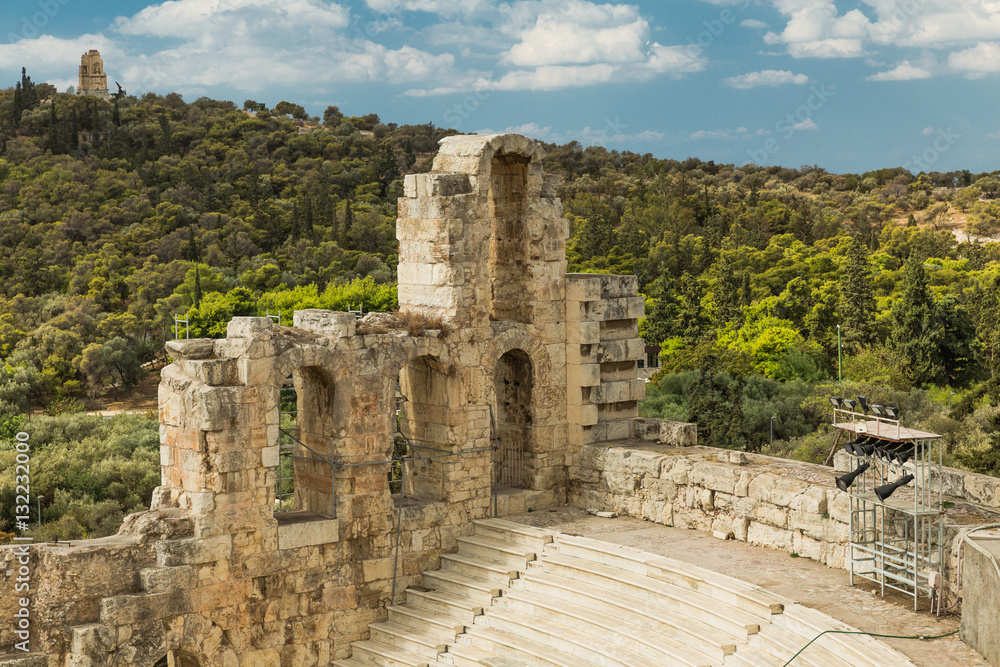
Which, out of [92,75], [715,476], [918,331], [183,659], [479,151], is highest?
[92,75]

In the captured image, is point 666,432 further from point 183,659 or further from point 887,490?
point 183,659

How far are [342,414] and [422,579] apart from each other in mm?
3072

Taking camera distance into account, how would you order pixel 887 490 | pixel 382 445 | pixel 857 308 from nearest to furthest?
pixel 887 490, pixel 382 445, pixel 857 308

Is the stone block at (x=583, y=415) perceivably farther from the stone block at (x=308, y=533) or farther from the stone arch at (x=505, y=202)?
the stone block at (x=308, y=533)

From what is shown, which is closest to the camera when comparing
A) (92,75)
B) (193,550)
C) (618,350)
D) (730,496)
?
(193,550)

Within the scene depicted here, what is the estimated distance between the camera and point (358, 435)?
16547 mm

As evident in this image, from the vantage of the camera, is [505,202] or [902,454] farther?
[505,202]

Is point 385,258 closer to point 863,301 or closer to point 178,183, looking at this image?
point 178,183

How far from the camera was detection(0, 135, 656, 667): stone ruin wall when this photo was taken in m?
14.7

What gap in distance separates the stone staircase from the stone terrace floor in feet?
1.20

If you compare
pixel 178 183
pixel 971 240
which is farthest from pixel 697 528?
pixel 971 240

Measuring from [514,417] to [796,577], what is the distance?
656 centimetres

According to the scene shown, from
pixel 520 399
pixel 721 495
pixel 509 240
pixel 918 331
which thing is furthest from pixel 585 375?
pixel 918 331

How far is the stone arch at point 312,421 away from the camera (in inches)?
622
